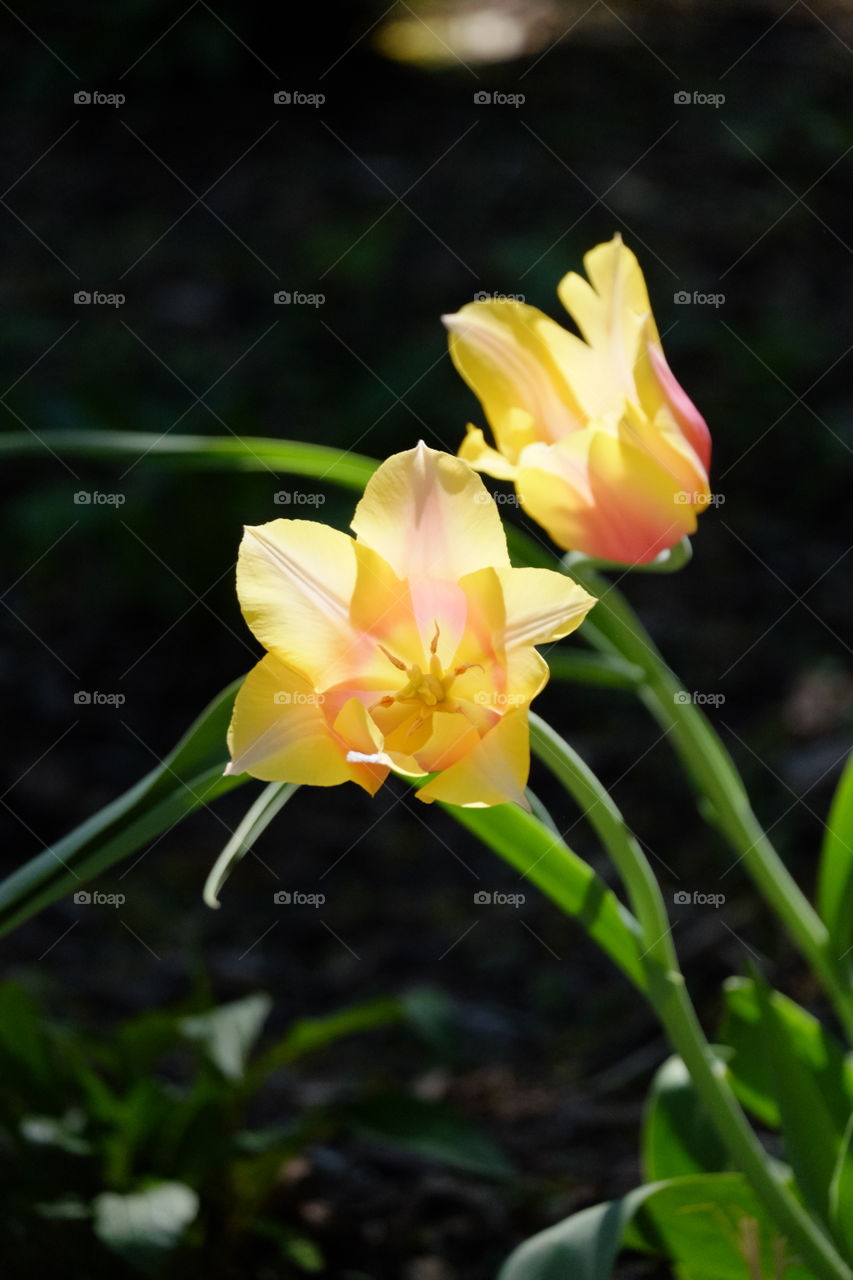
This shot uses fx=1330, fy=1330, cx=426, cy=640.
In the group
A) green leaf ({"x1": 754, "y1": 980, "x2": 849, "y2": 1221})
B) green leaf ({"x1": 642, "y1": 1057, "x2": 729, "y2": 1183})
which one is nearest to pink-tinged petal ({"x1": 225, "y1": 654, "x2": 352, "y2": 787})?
green leaf ({"x1": 754, "y1": 980, "x2": 849, "y2": 1221})

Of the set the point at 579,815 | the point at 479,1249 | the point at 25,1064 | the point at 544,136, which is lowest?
the point at 479,1249

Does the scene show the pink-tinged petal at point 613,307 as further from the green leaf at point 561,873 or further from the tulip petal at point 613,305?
the green leaf at point 561,873

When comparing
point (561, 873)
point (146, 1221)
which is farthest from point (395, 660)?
point (146, 1221)

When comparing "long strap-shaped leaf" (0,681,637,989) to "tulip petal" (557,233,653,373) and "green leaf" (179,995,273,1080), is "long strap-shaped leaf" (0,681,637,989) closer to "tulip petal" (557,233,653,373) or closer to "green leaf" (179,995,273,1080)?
"tulip petal" (557,233,653,373)

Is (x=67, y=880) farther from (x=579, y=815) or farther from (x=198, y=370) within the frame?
(x=198, y=370)

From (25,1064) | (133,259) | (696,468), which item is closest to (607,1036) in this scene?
(25,1064)
